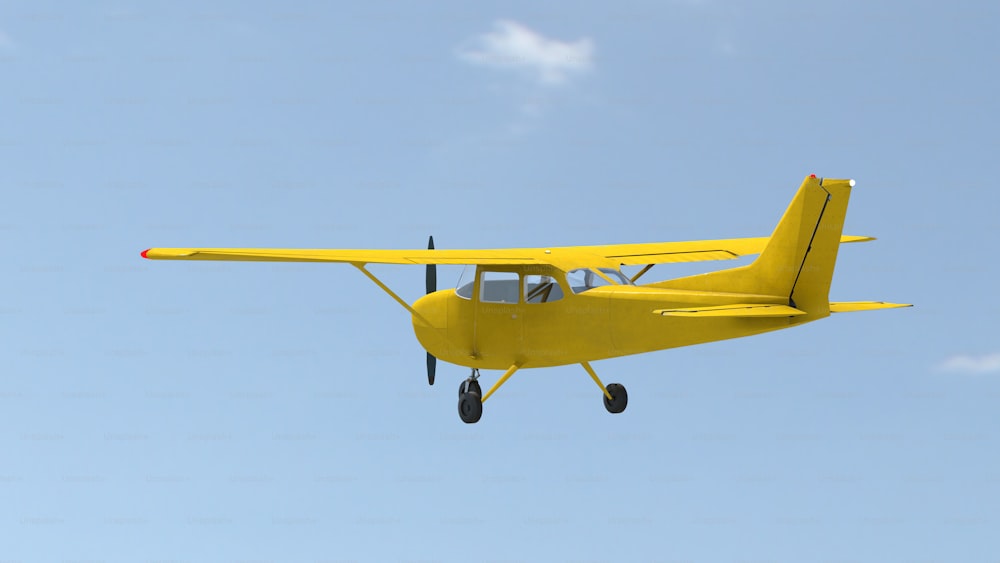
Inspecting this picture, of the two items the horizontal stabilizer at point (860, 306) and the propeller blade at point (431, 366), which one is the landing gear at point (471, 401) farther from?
the horizontal stabilizer at point (860, 306)

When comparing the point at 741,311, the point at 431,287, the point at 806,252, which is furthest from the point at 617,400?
the point at 806,252

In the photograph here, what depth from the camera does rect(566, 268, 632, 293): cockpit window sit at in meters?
14.6

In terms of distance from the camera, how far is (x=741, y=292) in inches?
534

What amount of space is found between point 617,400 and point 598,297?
2.26 meters

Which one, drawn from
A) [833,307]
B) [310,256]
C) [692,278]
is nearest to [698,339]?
[692,278]

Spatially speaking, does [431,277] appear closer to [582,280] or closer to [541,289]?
[541,289]

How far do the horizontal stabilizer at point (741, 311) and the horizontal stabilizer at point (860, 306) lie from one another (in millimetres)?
777

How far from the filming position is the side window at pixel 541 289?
1476 centimetres

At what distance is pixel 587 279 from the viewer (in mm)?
14711

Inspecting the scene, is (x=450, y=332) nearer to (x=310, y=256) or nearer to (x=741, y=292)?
(x=310, y=256)

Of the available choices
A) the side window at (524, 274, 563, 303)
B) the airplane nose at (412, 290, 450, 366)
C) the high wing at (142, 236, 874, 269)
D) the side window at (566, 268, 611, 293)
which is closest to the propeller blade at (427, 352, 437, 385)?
the airplane nose at (412, 290, 450, 366)

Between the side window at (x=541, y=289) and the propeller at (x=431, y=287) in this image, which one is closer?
the side window at (x=541, y=289)

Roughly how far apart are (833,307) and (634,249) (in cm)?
400

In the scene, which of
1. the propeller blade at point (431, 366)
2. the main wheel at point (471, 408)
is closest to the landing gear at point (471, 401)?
the main wheel at point (471, 408)
